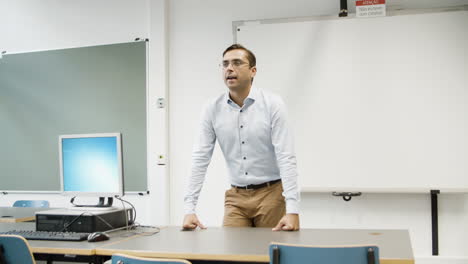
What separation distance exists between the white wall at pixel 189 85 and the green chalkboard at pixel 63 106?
13 cm

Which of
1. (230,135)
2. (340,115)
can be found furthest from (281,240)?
(340,115)

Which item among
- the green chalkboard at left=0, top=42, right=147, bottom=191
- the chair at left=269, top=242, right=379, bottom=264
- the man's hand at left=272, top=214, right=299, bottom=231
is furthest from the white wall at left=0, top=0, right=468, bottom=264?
the chair at left=269, top=242, right=379, bottom=264

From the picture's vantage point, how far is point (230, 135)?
99.3 inches

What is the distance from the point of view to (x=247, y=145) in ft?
8.21

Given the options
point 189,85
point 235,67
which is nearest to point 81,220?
point 235,67

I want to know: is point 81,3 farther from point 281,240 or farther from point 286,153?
point 281,240

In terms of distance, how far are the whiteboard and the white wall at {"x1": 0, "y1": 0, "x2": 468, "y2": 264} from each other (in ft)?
0.58

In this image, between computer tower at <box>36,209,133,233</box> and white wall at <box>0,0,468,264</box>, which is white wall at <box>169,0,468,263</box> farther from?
computer tower at <box>36,209,133,233</box>

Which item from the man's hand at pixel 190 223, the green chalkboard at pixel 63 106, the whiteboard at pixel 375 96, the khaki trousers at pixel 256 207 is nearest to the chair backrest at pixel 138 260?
the man's hand at pixel 190 223

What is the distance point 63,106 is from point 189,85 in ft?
4.55

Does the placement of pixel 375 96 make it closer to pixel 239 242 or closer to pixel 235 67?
pixel 235 67

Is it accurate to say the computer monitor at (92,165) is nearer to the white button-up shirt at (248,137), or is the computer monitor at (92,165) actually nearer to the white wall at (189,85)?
the white button-up shirt at (248,137)

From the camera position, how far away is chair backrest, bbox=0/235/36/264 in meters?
1.93

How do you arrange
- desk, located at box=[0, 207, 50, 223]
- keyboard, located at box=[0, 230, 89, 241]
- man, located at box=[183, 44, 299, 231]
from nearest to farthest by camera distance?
1. keyboard, located at box=[0, 230, 89, 241]
2. man, located at box=[183, 44, 299, 231]
3. desk, located at box=[0, 207, 50, 223]
